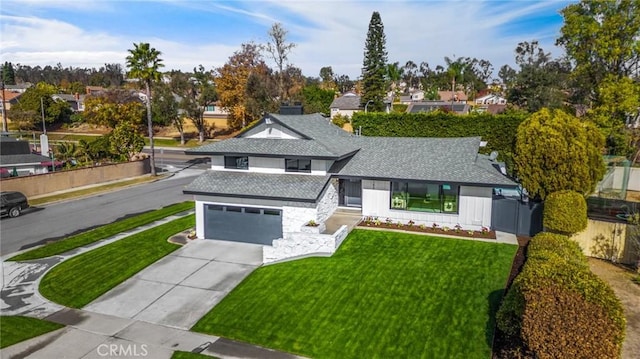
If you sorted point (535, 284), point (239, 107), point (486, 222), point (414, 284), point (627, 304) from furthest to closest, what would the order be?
point (239, 107) < point (486, 222) < point (414, 284) < point (627, 304) < point (535, 284)

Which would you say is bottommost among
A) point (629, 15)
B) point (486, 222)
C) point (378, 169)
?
point (486, 222)

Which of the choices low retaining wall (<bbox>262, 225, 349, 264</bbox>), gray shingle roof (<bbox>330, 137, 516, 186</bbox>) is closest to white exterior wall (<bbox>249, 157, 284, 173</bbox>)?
gray shingle roof (<bbox>330, 137, 516, 186</bbox>)

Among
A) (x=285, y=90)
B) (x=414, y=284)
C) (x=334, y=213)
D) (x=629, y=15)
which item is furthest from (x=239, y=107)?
(x=414, y=284)

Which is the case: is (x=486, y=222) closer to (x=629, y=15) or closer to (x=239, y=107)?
(x=629, y=15)

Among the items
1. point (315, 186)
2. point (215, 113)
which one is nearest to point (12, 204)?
point (315, 186)

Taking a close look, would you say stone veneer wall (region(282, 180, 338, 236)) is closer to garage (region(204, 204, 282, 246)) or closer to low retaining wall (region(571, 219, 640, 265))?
garage (region(204, 204, 282, 246))
